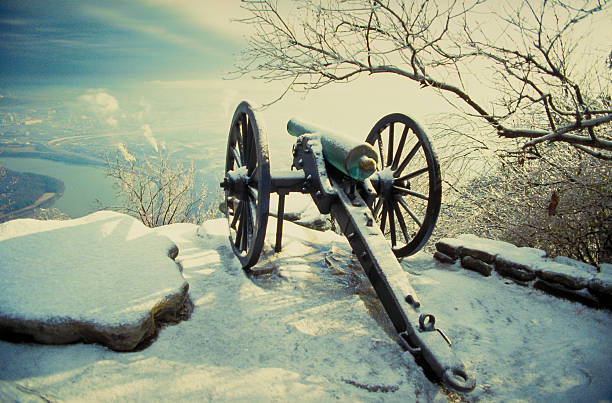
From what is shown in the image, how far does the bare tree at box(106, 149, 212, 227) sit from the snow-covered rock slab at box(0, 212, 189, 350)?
9.32 meters

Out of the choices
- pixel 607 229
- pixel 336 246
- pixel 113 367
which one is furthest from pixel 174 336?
pixel 607 229

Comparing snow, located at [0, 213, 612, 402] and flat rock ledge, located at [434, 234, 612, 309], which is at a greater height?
flat rock ledge, located at [434, 234, 612, 309]

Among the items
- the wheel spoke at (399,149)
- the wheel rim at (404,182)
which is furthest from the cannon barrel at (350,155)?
the wheel spoke at (399,149)

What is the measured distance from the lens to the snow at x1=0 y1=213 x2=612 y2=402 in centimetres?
183

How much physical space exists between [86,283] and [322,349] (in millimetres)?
1852

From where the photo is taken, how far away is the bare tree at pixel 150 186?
12258 mm

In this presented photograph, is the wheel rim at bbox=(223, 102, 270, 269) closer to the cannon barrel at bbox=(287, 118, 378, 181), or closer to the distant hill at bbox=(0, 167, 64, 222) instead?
Result: the cannon barrel at bbox=(287, 118, 378, 181)

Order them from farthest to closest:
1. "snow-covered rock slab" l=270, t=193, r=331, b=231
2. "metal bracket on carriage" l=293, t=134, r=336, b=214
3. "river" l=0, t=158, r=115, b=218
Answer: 1. "river" l=0, t=158, r=115, b=218
2. "snow-covered rock slab" l=270, t=193, r=331, b=231
3. "metal bracket on carriage" l=293, t=134, r=336, b=214

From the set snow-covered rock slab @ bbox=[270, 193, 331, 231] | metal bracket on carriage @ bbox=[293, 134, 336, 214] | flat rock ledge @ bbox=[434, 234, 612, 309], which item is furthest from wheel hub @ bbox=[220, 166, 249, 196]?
flat rock ledge @ bbox=[434, 234, 612, 309]

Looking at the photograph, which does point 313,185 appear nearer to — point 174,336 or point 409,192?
point 409,192

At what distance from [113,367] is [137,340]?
21cm

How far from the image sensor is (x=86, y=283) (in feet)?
8.00

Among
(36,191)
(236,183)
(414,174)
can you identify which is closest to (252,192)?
(236,183)

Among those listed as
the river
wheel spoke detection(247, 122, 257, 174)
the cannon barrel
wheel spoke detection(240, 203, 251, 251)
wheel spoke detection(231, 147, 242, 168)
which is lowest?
the river
